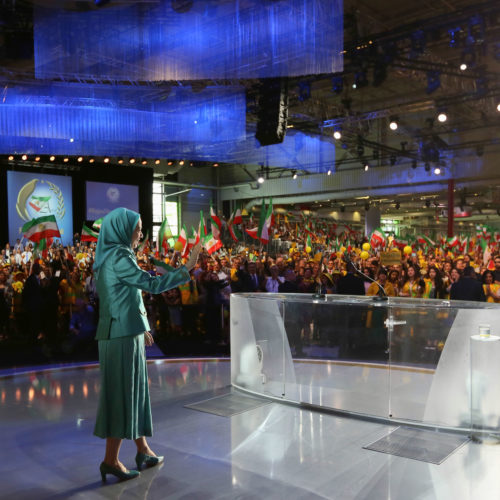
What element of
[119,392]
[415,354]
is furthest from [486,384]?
[119,392]

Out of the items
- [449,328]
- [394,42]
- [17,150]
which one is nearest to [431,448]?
[449,328]

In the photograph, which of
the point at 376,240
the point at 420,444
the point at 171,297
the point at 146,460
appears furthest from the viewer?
the point at 376,240

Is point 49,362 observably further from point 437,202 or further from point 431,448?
point 437,202

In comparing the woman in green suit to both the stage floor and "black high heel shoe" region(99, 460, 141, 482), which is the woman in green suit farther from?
the stage floor

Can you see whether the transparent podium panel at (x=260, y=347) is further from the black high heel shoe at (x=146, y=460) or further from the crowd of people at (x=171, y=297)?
the crowd of people at (x=171, y=297)

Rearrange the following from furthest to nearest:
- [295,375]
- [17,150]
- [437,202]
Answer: [437,202]
[17,150]
[295,375]

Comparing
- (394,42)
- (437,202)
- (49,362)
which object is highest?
(394,42)

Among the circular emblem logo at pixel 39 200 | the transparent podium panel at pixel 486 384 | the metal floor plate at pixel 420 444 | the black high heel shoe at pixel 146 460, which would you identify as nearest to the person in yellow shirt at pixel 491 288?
the transparent podium panel at pixel 486 384

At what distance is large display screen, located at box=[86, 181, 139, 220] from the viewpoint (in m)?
19.0

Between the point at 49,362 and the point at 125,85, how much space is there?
5.08 metres

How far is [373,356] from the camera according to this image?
4176 mm

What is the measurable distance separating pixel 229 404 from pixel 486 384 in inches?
83.8

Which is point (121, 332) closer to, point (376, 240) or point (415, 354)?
point (415, 354)

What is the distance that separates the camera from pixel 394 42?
28.7ft
